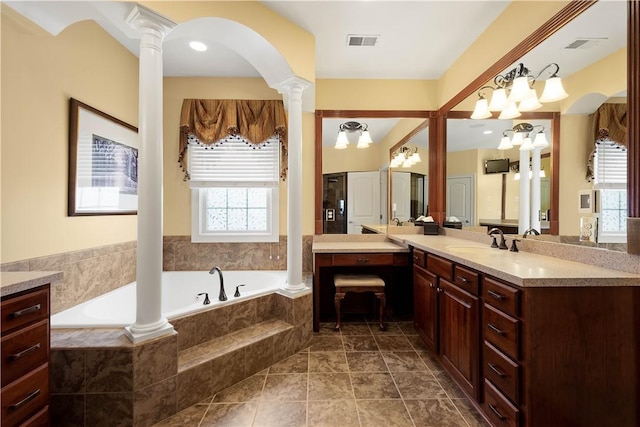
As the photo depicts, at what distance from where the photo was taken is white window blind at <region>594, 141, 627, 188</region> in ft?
4.23

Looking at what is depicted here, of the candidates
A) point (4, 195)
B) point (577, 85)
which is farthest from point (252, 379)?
point (577, 85)

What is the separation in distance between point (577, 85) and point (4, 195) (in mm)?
3413

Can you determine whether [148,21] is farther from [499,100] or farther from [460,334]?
[460,334]

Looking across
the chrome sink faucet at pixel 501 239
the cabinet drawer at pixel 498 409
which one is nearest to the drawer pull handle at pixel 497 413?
the cabinet drawer at pixel 498 409

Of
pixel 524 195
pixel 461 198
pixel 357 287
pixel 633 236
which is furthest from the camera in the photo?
pixel 461 198

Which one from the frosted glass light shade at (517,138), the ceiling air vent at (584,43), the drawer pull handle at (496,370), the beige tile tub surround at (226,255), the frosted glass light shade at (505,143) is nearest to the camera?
the drawer pull handle at (496,370)

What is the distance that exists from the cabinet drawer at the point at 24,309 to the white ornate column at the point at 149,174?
16.0 inches

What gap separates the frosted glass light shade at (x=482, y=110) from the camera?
2.28m

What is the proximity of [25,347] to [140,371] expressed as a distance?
1.69ft

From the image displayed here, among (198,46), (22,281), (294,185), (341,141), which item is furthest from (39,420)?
(341,141)

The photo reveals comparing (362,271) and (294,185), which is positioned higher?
(294,185)

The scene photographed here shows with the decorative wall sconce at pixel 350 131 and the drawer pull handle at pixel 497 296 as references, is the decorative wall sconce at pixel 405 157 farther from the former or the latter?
the drawer pull handle at pixel 497 296

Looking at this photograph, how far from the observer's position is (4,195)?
158 centimetres

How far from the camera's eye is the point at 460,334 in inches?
64.7
